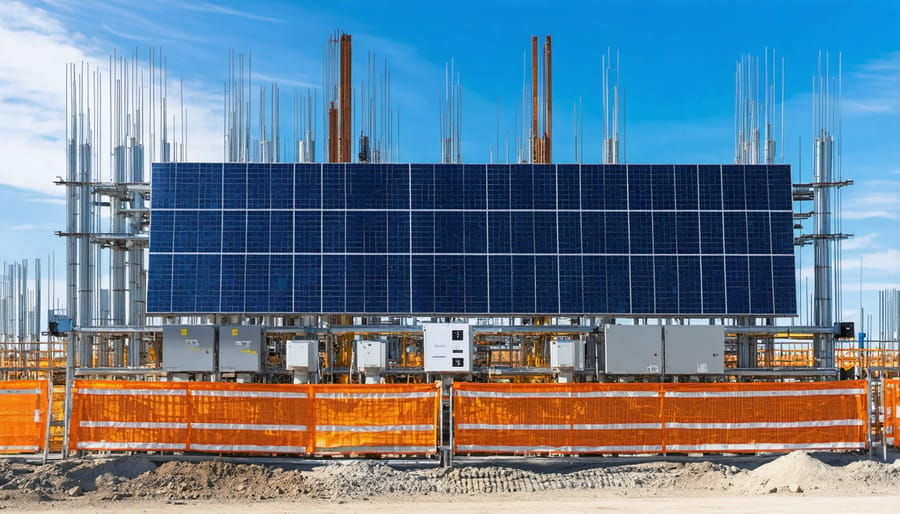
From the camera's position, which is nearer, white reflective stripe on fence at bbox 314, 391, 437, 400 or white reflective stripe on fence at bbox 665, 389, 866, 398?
white reflective stripe on fence at bbox 314, 391, 437, 400

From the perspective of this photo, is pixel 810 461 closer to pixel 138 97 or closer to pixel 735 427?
pixel 735 427

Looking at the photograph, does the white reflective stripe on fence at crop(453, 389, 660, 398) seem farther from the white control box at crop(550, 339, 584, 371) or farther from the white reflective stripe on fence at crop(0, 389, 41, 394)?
the white reflective stripe on fence at crop(0, 389, 41, 394)

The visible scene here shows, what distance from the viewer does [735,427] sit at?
18219 mm

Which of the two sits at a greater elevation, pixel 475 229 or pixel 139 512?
pixel 475 229

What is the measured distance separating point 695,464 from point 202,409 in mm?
9148

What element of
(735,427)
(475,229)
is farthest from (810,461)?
(475,229)

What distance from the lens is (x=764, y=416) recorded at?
1833 cm

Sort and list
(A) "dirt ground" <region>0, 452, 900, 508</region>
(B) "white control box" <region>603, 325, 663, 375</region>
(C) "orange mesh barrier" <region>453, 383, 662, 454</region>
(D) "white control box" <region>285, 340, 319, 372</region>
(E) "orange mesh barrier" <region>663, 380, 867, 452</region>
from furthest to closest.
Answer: (B) "white control box" <region>603, 325, 663, 375</region> → (D) "white control box" <region>285, 340, 319, 372</region> → (E) "orange mesh barrier" <region>663, 380, 867, 452</region> → (C) "orange mesh barrier" <region>453, 383, 662, 454</region> → (A) "dirt ground" <region>0, 452, 900, 508</region>

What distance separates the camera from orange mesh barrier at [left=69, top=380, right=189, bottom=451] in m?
17.7

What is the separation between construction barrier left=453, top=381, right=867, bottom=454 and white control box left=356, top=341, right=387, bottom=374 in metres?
3.50

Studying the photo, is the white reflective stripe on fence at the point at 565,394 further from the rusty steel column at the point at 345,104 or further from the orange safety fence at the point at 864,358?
the rusty steel column at the point at 345,104

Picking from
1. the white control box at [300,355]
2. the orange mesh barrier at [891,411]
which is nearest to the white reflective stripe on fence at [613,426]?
the orange mesh barrier at [891,411]

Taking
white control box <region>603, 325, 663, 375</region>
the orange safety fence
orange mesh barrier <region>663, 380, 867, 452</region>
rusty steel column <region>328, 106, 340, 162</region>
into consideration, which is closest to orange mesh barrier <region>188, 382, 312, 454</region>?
orange mesh barrier <region>663, 380, 867, 452</region>

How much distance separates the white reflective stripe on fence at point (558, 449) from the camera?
17609 millimetres
